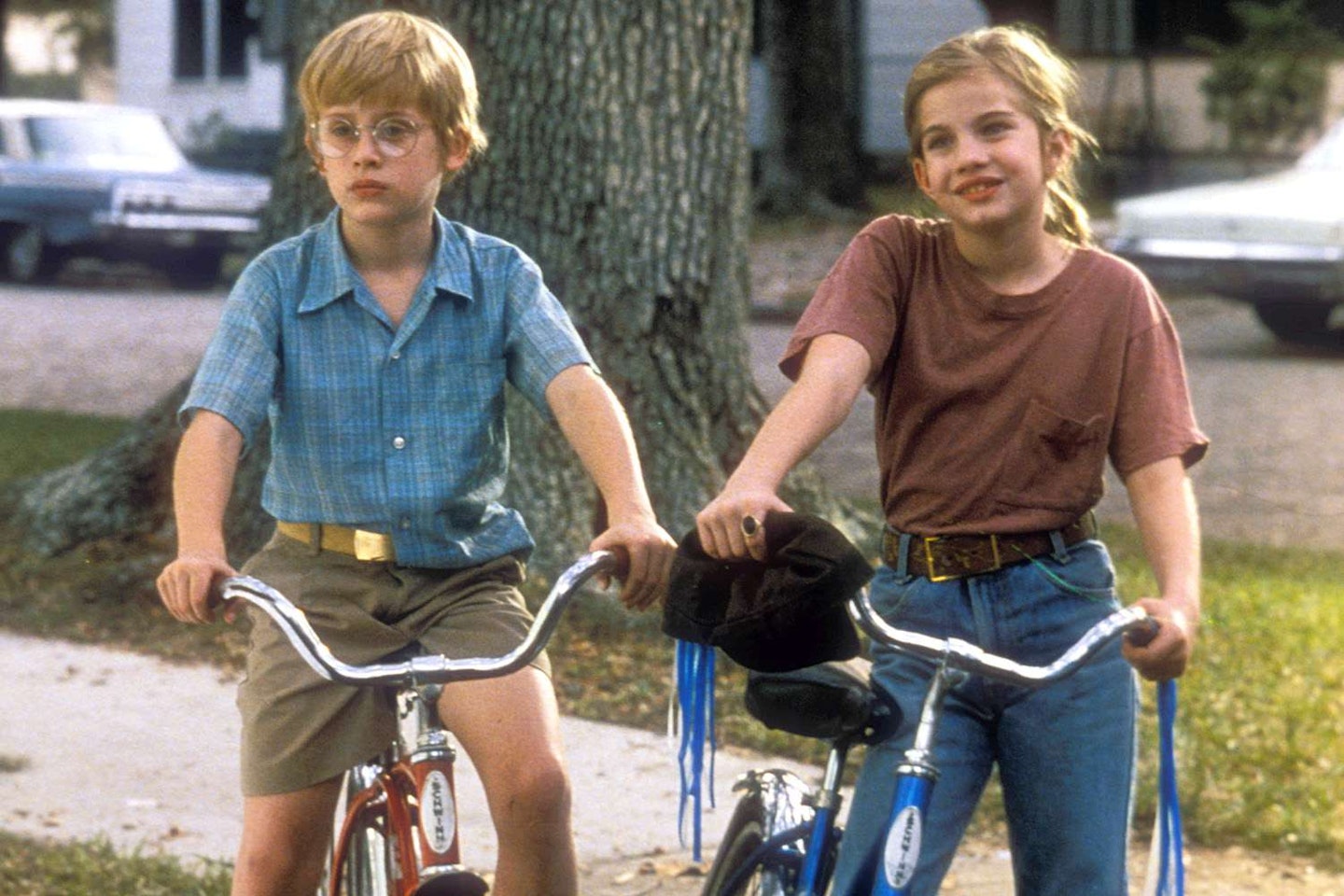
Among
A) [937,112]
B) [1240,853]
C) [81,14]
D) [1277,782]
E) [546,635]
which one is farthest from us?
[81,14]

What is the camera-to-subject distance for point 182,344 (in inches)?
612

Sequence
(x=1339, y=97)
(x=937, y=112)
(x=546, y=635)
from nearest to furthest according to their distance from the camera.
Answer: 1. (x=546, y=635)
2. (x=937, y=112)
3. (x=1339, y=97)

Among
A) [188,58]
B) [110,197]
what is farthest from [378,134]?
[188,58]

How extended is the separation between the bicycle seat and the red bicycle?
335mm

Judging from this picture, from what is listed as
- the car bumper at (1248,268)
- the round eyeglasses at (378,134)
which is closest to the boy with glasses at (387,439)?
the round eyeglasses at (378,134)

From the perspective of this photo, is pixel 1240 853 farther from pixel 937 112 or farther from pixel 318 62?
pixel 318 62

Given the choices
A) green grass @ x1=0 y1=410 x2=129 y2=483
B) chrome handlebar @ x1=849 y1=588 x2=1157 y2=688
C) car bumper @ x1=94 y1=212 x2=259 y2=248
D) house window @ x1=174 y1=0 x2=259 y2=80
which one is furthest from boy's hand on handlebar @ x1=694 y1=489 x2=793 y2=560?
house window @ x1=174 y1=0 x2=259 y2=80

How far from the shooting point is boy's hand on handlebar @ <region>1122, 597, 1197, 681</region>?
2750 millimetres

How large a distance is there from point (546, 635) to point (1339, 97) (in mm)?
23910

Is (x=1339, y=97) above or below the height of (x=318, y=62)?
below

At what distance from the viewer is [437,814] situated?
289 cm

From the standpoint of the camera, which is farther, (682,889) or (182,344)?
(182,344)

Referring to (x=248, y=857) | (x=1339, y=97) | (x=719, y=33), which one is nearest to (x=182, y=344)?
(x=719, y=33)

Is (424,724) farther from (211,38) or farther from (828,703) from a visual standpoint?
(211,38)
